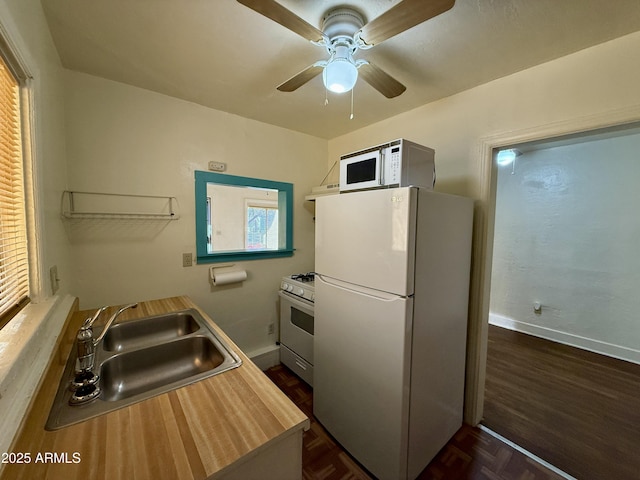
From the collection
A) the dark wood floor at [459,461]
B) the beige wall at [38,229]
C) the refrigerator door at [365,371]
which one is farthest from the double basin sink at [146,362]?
the dark wood floor at [459,461]

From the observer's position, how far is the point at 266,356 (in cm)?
244

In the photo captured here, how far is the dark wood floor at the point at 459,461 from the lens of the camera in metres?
1.44

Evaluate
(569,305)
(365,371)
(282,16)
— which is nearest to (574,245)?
(569,305)

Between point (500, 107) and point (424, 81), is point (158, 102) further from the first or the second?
point (500, 107)

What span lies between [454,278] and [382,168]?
2.65ft

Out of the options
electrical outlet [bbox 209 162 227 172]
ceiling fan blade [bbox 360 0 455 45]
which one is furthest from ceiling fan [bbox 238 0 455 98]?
electrical outlet [bbox 209 162 227 172]

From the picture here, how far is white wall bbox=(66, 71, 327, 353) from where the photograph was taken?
5.39 feet

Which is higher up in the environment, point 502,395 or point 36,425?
point 36,425

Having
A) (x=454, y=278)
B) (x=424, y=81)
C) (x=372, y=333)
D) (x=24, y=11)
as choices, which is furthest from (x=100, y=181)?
(x=454, y=278)

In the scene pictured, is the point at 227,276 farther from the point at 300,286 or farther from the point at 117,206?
the point at 117,206

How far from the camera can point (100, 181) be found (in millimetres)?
1683

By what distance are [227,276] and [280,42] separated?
167cm

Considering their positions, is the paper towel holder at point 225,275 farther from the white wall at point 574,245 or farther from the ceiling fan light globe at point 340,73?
the white wall at point 574,245

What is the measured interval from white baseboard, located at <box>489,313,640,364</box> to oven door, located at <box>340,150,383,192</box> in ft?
10.7
